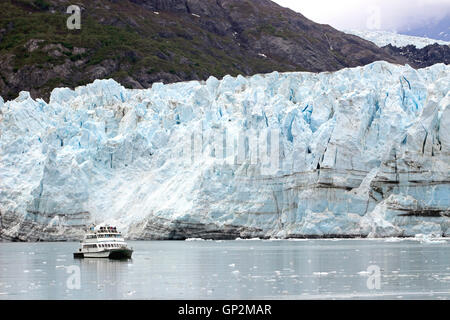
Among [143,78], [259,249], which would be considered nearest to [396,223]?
[259,249]

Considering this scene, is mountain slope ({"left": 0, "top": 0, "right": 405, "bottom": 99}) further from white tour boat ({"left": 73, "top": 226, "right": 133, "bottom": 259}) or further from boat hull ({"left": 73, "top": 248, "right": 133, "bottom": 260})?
boat hull ({"left": 73, "top": 248, "right": 133, "bottom": 260})

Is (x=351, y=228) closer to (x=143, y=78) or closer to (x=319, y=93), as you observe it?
(x=319, y=93)

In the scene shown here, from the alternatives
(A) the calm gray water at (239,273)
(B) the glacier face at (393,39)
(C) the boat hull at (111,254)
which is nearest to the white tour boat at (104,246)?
A: (C) the boat hull at (111,254)

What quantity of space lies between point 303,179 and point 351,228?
366cm

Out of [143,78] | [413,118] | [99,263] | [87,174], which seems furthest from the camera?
[143,78]

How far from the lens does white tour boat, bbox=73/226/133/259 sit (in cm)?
3291

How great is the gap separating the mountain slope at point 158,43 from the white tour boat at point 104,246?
54348 millimetres

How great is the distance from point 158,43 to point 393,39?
187 feet

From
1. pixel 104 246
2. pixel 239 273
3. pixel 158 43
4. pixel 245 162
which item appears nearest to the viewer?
pixel 239 273

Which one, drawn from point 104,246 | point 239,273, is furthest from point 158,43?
point 239,273

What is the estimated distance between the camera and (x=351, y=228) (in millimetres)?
40594

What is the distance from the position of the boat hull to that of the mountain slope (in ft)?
181

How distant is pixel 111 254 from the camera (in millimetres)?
33094

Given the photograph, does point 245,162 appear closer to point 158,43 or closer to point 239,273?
point 239,273
